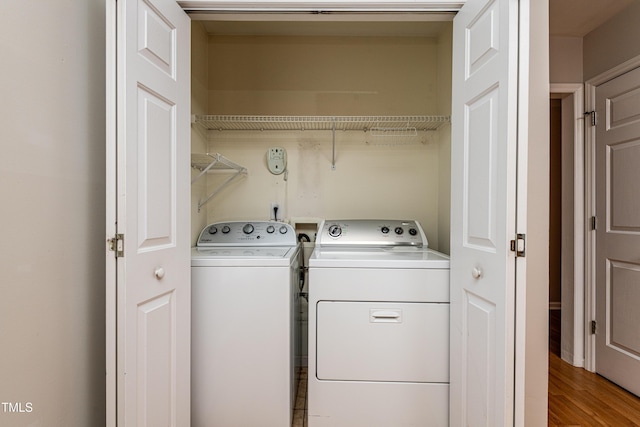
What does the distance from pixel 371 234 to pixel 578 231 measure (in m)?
1.58

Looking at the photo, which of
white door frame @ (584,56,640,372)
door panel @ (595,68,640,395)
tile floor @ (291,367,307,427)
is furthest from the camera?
white door frame @ (584,56,640,372)

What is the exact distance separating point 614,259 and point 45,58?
123 inches

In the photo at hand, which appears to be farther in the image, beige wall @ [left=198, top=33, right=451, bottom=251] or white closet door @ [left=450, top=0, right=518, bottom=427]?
beige wall @ [left=198, top=33, right=451, bottom=251]

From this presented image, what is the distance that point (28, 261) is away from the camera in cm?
90

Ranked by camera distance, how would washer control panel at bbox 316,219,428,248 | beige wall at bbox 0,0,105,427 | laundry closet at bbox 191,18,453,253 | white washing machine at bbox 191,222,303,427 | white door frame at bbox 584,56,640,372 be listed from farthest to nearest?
laundry closet at bbox 191,18,453,253
white door frame at bbox 584,56,640,372
washer control panel at bbox 316,219,428,248
white washing machine at bbox 191,222,303,427
beige wall at bbox 0,0,105,427

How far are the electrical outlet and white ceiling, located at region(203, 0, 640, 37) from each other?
1.23 m

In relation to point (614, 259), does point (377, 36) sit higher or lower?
higher

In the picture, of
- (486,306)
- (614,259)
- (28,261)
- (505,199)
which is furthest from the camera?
(614,259)

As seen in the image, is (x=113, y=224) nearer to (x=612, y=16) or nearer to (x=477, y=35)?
(x=477, y=35)

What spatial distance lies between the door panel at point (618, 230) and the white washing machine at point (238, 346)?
215 centimetres

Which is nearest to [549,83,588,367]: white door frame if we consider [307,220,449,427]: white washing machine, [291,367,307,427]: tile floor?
[307,220,449,427]: white washing machine

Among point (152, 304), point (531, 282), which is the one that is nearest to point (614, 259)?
point (531, 282)

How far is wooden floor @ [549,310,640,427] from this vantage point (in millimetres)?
1717

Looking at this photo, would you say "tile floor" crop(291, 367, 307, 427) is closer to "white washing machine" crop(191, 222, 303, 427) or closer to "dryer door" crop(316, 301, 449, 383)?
"white washing machine" crop(191, 222, 303, 427)
